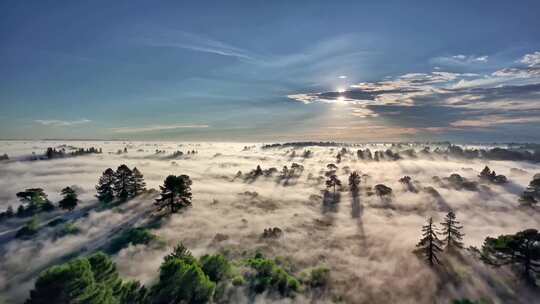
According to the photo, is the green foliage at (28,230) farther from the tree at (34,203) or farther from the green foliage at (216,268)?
the green foliage at (216,268)

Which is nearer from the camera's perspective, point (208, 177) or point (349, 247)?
point (349, 247)

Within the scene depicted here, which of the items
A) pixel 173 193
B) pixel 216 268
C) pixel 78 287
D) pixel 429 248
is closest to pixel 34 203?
pixel 173 193

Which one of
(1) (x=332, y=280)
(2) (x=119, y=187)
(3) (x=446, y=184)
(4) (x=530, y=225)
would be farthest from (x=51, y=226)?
(3) (x=446, y=184)

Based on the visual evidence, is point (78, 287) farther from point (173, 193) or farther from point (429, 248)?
point (429, 248)

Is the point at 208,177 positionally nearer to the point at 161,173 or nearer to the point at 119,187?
the point at 161,173

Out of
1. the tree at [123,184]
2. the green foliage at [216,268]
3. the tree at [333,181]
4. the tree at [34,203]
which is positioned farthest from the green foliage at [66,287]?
the tree at [333,181]

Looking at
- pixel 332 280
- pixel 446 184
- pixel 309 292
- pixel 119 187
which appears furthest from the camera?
pixel 446 184

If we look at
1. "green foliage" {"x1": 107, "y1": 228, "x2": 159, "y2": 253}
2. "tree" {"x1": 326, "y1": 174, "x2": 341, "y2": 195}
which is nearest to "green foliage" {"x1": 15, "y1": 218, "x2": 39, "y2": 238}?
"green foliage" {"x1": 107, "y1": 228, "x2": 159, "y2": 253}

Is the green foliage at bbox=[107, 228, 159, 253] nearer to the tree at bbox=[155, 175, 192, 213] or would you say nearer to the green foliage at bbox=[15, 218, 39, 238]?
the tree at bbox=[155, 175, 192, 213]
